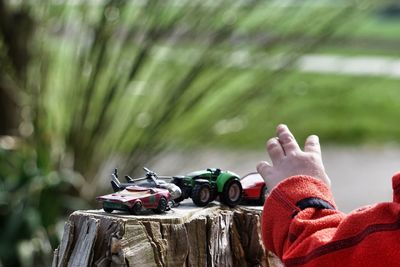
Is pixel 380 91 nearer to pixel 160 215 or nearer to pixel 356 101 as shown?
pixel 356 101

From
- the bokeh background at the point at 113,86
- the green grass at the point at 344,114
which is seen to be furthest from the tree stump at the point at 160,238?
the green grass at the point at 344,114

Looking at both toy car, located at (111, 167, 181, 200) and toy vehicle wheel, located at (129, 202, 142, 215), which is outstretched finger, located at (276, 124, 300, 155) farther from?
toy vehicle wheel, located at (129, 202, 142, 215)

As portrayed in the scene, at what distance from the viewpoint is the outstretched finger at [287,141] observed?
2.85 m

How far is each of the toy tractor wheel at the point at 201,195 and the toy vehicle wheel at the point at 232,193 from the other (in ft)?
0.14

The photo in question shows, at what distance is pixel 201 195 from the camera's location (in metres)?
2.88

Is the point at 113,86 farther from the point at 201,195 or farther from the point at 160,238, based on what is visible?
the point at 160,238

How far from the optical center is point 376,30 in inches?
766

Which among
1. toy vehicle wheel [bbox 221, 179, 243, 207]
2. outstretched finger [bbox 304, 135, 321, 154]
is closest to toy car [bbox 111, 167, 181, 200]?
toy vehicle wheel [bbox 221, 179, 243, 207]

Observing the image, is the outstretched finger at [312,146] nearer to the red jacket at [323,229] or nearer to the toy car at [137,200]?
the red jacket at [323,229]

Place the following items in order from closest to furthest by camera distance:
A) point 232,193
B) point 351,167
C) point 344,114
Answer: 1. point 232,193
2. point 351,167
3. point 344,114

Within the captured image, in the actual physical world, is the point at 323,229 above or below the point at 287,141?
below

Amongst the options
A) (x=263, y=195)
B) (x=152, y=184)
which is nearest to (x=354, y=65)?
(x=263, y=195)

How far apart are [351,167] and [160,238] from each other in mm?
7432

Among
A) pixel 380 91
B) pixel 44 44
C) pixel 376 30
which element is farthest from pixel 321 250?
pixel 376 30
